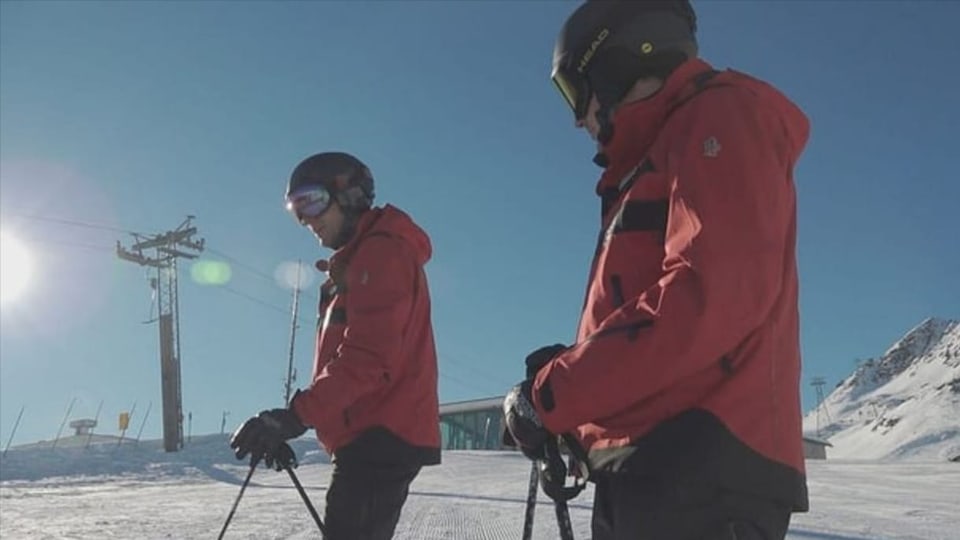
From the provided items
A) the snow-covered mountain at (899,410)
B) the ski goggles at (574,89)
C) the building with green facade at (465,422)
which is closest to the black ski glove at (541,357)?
the ski goggles at (574,89)

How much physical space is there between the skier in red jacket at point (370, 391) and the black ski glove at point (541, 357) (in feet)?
3.74

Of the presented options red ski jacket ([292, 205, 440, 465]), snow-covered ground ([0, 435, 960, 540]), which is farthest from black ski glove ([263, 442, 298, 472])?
snow-covered ground ([0, 435, 960, 540])

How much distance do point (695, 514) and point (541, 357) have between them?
1.86ft

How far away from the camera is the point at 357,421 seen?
3.21 meters

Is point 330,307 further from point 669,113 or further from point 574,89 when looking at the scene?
point 669,113

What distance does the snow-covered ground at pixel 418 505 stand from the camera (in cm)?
820

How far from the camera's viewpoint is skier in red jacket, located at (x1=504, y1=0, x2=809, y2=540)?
5.27 feet

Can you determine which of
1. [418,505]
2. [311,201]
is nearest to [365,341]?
[311,201]

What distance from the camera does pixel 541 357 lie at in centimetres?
209

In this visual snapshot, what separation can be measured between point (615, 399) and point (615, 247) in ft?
1.23

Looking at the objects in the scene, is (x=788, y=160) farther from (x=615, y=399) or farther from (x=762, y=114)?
(x=615, y=399)

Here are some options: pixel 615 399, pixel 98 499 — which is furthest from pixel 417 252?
pixel 98 499

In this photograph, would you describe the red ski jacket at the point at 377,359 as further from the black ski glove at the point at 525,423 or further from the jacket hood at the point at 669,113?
the jacket hood at the point at 669,113

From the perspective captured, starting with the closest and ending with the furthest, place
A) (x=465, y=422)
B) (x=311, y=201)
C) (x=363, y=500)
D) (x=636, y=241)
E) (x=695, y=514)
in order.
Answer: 1. (x=695, y=514)
2. (x=636, y=241)
3. (x=363, y=500)
4. (x=311, y=201)
5. (x=465, y=422)
